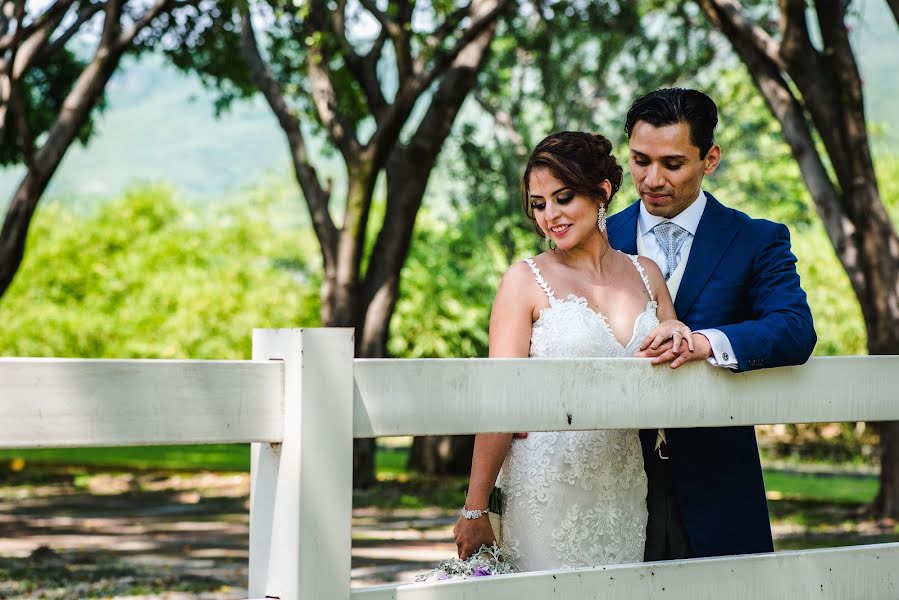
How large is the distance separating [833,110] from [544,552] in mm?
8467

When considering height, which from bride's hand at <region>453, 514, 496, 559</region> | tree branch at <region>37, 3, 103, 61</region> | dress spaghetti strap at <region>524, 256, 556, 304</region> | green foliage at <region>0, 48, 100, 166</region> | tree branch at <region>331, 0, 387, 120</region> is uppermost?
green foliage at <region>0, 48, 100, 166</region>

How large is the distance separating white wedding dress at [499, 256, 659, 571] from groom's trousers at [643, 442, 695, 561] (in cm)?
10

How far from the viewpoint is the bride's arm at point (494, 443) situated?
128 inches

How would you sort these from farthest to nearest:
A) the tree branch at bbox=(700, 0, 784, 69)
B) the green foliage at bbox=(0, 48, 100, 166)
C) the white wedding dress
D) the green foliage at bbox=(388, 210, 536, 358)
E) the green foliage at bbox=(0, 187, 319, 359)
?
1. the green foliage at bbox=(0, 187, 319, 359)
2. the green foliage at bbox=(388, 210, 536, 358)
3. the green foliage at bbox=(0, 48, 100, 166)
4. the tree branch at bbox=(700, 0, 784, 69)
5. the white wedding dress

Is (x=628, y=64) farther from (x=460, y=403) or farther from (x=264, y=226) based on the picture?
(x=264, y=226)

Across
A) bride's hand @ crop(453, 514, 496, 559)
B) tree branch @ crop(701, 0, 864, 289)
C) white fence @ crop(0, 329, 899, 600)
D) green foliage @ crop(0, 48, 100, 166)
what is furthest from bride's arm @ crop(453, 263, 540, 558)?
green foliage @ crop(0, 48, 100, 166)

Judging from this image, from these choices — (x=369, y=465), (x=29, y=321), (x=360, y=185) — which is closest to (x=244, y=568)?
(x=360, y=185)

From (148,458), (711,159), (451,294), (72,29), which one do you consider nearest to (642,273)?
(711,159)

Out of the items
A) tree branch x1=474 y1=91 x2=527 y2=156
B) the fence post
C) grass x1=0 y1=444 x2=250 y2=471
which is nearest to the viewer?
the fence post

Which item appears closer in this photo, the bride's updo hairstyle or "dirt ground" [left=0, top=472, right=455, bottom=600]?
the bride's updo hairstyle

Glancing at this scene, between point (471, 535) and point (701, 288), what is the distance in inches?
37.7

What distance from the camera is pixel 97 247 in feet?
167

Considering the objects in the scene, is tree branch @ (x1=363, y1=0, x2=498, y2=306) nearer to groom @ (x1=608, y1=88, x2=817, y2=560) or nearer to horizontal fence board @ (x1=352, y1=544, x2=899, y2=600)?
groom @ (x1=608, y1=88, x2=817, y2=560)

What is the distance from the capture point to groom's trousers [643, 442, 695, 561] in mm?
3480
